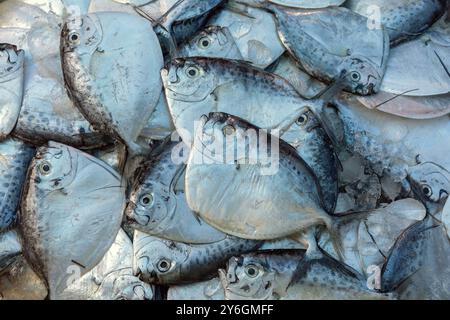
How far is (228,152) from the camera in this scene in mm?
2268

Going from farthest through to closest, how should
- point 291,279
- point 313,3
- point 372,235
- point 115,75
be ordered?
point 313,3 < point 115,75 < point 372,235 < point 291,279

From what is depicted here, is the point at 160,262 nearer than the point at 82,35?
Yes

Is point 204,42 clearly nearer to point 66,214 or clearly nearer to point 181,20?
point 181,20

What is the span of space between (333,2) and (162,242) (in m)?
1.07

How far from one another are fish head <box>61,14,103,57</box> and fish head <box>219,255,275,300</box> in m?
0.93

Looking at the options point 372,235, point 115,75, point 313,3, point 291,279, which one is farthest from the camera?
point 313,3

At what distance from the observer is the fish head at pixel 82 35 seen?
98.3 inches

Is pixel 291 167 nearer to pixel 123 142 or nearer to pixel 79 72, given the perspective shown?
pixel 123 142

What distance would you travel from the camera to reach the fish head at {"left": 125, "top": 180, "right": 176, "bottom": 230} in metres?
2.35

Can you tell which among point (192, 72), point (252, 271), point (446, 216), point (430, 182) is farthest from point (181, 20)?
point (446, 216)

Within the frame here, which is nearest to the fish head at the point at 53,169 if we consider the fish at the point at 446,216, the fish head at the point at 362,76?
the fish head at the point at 362,76

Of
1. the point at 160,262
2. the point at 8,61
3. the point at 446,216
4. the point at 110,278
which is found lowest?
the point at 110,278

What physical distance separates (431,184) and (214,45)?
905 millimetres
